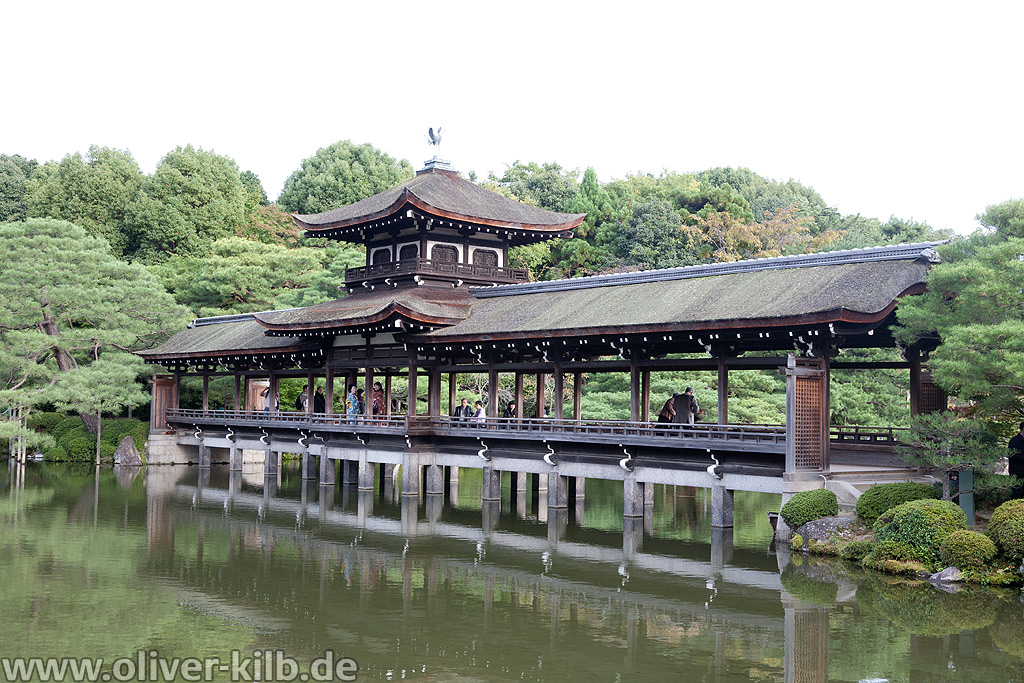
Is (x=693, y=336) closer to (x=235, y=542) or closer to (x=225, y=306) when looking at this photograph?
(x=235, y=542)

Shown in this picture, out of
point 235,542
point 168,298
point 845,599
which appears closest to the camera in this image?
point 845,599

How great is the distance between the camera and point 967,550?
18547 mm

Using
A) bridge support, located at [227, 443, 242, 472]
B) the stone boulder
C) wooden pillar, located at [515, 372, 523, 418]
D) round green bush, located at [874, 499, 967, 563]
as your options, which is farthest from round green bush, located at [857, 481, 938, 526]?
the stone boulder

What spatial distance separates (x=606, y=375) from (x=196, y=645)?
30925 millimetres

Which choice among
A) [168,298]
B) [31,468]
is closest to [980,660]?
[31,468]

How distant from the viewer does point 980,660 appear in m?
14.2

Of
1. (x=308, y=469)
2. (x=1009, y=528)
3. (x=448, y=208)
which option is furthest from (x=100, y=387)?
(x=1009, y=528)

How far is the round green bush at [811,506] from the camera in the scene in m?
21.9

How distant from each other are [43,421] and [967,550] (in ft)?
134

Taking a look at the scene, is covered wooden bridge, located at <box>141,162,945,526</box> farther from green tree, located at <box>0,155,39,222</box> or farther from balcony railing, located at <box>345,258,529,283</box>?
green tree, located at <box>0,155,39,222</box>

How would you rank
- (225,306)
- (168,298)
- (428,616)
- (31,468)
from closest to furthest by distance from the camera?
(428,616) → (31,468) → (168,298) → (225,306)

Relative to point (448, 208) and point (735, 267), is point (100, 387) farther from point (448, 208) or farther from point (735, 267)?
point (735, 267)

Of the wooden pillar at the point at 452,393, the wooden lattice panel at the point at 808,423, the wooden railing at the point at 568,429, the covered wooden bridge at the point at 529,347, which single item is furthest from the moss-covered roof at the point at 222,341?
the wooden lattice panel at the point at 808,423

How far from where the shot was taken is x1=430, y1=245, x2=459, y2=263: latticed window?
3609 cm
